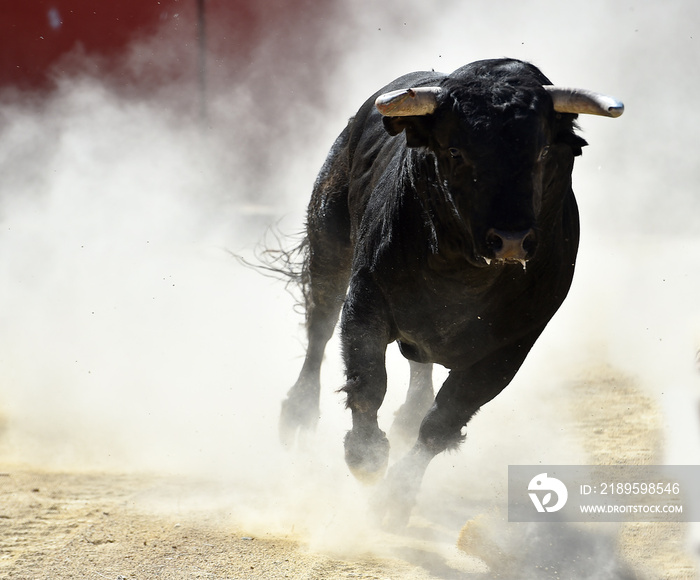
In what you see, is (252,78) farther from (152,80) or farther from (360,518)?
(360,518)

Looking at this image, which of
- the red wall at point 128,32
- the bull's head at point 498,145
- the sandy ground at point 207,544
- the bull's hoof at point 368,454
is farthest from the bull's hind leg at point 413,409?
the red wall at point 128,32

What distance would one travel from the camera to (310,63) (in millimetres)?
9594

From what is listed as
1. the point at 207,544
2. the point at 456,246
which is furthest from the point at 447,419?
the point at 207,544

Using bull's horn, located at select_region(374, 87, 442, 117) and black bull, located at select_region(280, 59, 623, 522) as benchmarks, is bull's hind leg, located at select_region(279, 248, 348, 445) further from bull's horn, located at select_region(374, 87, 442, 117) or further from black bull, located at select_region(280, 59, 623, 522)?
bull's horn, located at select_region(374, 87, 442, 117)

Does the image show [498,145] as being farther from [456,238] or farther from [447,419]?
[447,419]

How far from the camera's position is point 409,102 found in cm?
314

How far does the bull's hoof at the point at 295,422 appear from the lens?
16.3 ft

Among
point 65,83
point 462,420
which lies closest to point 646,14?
point 65,83

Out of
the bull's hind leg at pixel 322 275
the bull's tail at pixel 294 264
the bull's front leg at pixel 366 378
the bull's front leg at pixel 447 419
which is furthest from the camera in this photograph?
the bull's tail at pixel 294 264

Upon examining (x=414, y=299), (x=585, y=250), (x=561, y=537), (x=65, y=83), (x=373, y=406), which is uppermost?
(x=65, y=83)

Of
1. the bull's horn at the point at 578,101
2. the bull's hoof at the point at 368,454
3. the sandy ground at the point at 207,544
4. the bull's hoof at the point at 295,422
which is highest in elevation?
the bull's horn at the point at 578,101

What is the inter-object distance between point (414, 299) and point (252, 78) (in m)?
6.71

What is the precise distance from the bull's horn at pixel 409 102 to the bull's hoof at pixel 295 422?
2.21 meters

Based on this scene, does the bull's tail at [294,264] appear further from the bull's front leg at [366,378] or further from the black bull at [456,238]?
the bull's front leg at [366,378]
